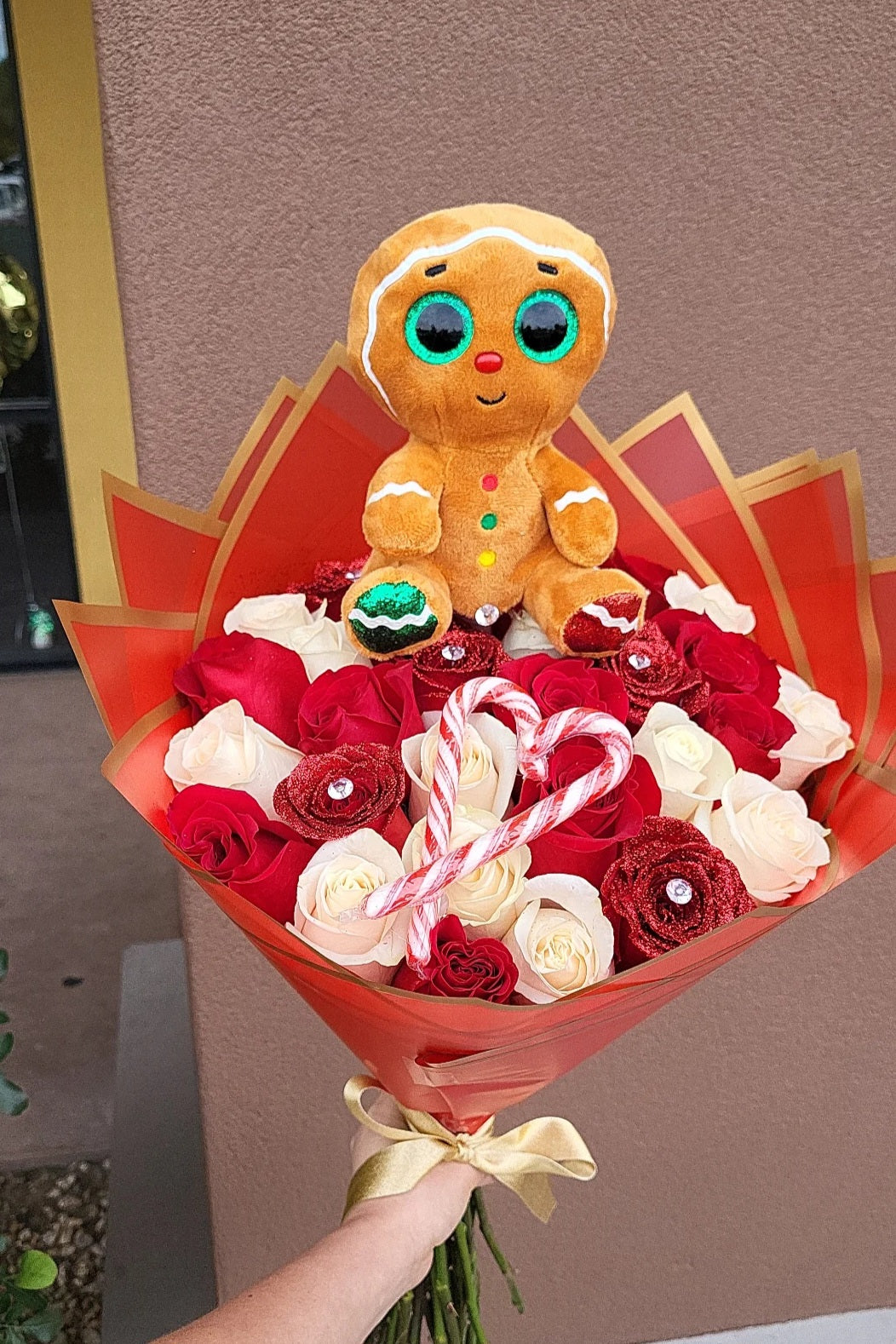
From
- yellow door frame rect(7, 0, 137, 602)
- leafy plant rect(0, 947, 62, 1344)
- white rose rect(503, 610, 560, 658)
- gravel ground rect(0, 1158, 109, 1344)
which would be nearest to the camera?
white rose rect(503, 610, 560, 658)

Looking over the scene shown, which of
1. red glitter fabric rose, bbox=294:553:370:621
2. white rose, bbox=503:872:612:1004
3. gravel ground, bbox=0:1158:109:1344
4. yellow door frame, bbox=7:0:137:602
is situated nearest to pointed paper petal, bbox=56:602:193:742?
red glitter fabric rose, bbox=294:553:370:621

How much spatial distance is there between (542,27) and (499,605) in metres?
0.64

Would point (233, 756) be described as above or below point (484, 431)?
below

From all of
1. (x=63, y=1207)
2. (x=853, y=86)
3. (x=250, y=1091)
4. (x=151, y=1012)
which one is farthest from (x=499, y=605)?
(x=63, y=1207)

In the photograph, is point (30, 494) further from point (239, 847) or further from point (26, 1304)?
point (239, 847)

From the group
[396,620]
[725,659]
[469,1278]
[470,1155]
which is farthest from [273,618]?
[469,1278]

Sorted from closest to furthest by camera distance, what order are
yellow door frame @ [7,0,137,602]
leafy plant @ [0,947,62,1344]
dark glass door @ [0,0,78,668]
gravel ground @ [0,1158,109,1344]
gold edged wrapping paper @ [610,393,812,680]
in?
gold edged wrapping paper @ [610,393,812,680] → leafy plant @ [0,947,62,1344] → gravel ground @ [0,1158,109,1344] → yellow door frame @ [7,0,137,602] → dark glass door @ [0,0,78,668]

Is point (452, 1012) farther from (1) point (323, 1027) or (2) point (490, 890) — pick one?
(1) point (323, 1027)

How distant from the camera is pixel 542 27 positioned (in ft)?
3.26

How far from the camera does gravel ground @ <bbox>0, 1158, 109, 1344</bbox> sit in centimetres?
171

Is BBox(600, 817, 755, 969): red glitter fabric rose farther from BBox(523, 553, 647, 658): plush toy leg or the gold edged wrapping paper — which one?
the gold edged wrapping paper

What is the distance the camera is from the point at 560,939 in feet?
2.01

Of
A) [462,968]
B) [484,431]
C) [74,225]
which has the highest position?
[74,225]

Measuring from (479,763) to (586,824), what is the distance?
0.08 meters
